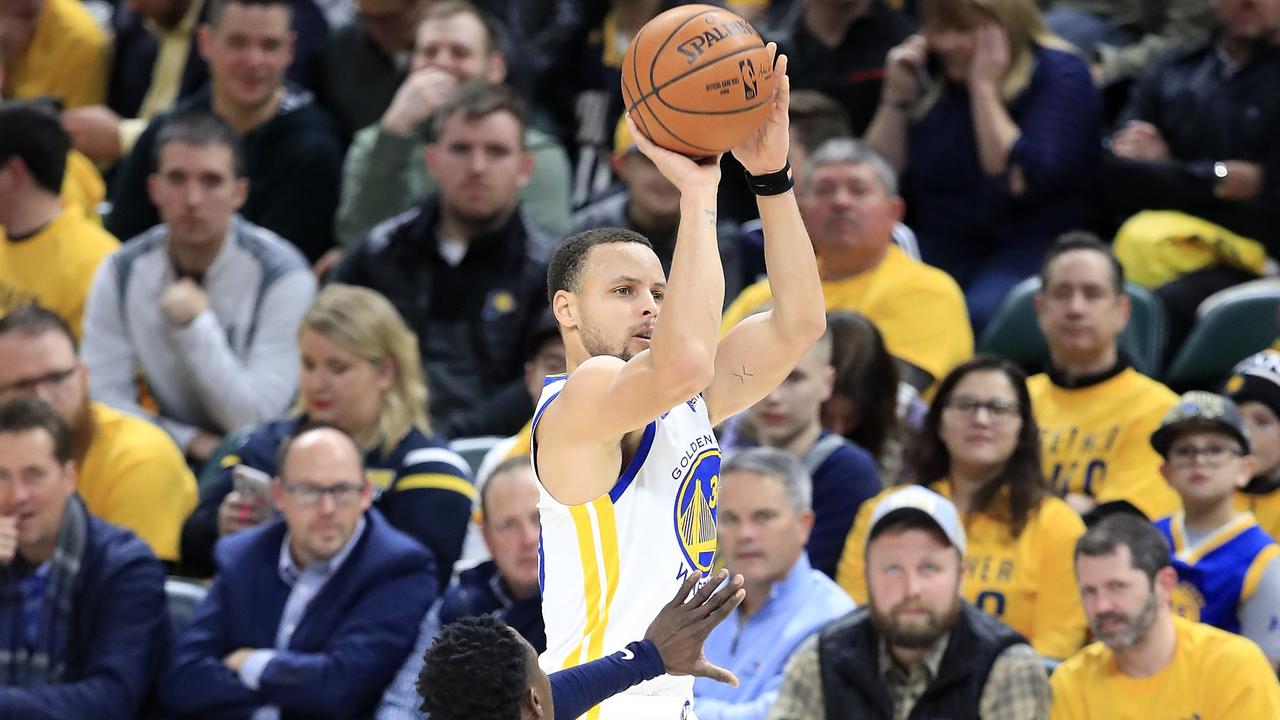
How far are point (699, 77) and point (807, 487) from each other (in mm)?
2662

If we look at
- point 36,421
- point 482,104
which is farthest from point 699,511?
point 482,104

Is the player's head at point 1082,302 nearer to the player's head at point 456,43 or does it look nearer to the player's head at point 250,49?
the player's head at point 456,43

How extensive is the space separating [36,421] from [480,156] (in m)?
2.29

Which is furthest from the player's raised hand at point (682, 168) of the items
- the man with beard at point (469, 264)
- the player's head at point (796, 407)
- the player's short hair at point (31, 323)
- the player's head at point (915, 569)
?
the player's short hair at point (31, 323)

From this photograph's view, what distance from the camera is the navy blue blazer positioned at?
21.5ft

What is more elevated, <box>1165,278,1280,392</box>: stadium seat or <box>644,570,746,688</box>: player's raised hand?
<box>1165,278,1280,392</box>: stadium seat

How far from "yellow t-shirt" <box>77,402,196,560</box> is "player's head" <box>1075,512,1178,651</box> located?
351cm

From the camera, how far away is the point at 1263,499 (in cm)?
702

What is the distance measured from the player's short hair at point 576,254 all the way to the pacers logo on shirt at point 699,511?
19.4 inches

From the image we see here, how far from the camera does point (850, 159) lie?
316 inches

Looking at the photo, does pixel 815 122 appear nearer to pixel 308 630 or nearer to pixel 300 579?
pixel 300 579

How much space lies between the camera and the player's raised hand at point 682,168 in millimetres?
4184

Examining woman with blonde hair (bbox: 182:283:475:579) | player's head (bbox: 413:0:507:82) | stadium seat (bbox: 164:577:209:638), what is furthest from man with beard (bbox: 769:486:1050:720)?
player's head (bbox: 413:0:507:82)

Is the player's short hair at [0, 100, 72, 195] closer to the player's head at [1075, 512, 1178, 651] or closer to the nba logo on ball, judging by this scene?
the player's head at [1075, 512, 1178, 651]
